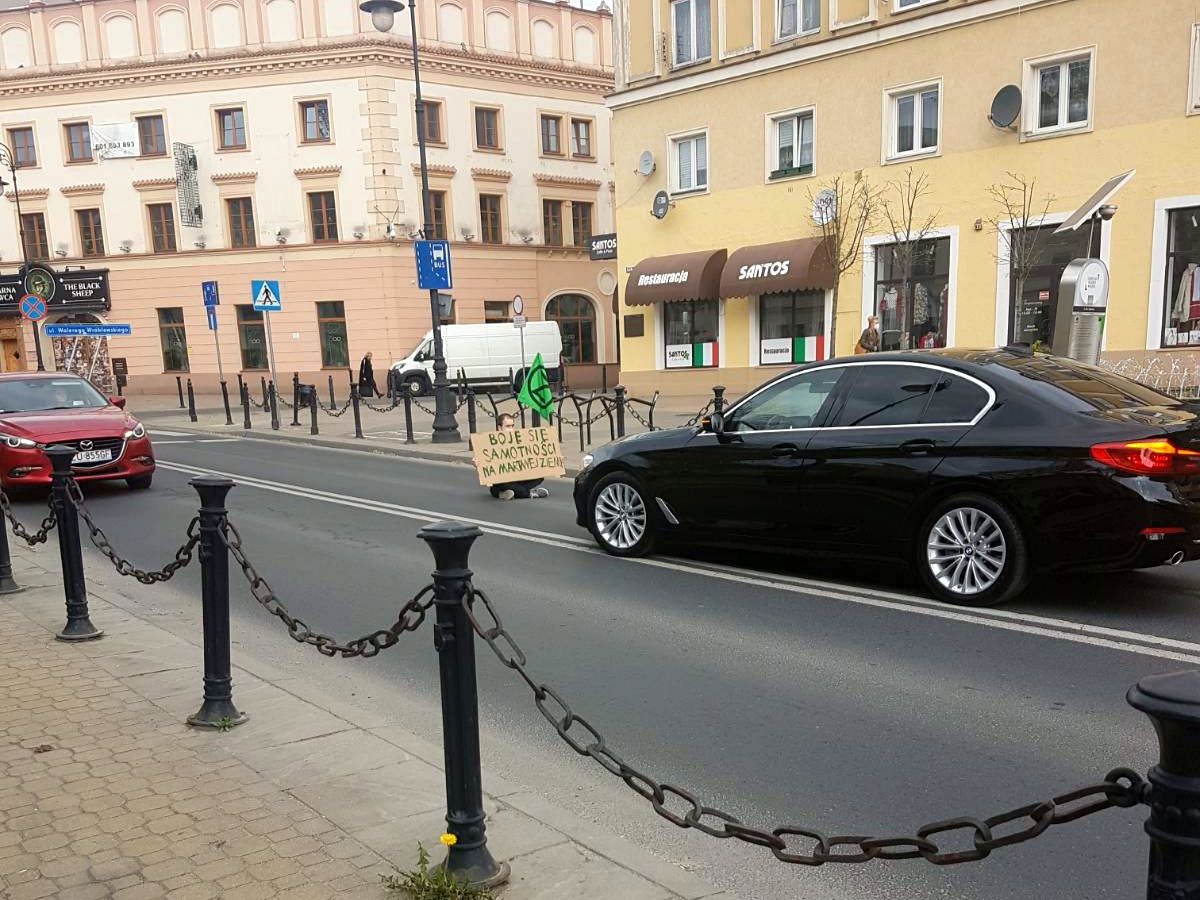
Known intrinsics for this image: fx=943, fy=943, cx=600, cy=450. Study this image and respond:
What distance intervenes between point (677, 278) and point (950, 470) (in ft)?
62.7

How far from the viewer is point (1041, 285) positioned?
62.7 ft

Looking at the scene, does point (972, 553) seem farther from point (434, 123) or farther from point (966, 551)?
point (434, 123)

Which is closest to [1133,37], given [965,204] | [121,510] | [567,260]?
[965,204]

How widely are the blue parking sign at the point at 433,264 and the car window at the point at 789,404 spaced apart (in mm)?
11536

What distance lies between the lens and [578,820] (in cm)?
355

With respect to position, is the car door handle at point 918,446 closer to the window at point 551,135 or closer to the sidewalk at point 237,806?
the sidewalk at point 237,806

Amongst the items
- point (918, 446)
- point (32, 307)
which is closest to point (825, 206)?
point (918, 446)

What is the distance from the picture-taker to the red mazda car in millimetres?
11211

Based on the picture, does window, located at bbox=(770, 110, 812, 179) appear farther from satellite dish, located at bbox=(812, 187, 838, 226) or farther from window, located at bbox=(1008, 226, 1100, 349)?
window, located at bbox=(1008, 226, 1100, 349)

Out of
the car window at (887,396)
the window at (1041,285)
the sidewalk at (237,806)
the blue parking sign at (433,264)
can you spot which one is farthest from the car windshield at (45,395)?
the window at (1041,285)

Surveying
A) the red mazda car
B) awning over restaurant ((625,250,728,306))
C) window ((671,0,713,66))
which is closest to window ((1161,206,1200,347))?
awning over restaurant ((625,250,728,306))

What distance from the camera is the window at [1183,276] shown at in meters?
17.3

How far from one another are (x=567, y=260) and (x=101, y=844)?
36.9m

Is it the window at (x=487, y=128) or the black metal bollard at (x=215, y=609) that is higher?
the window at (x=487, y=128)
